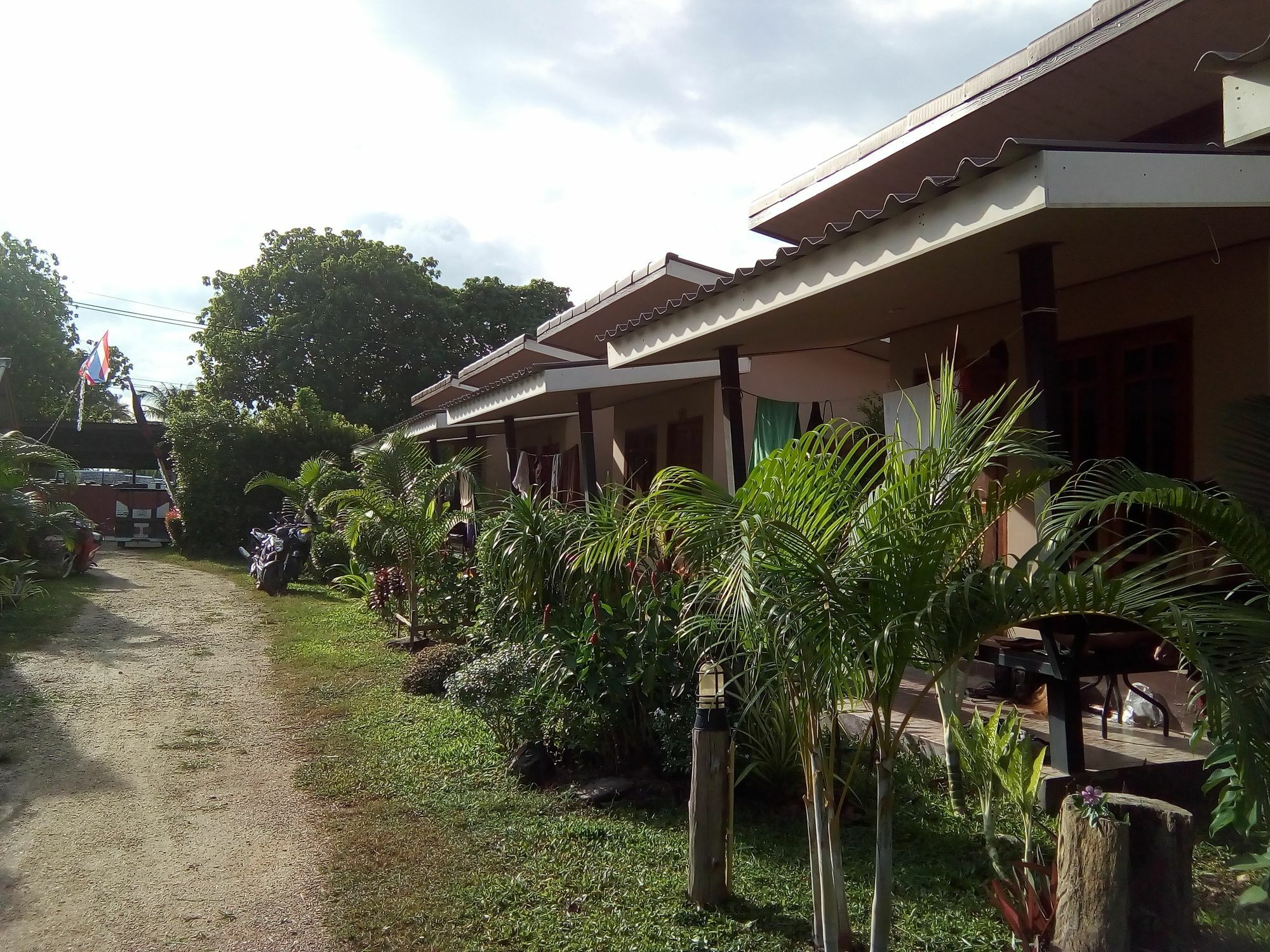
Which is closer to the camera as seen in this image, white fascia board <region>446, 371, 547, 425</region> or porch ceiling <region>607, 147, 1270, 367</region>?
porch ceiling <region>607, 147, 1270, 367</region>

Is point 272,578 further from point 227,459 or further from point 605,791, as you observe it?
point 605,791


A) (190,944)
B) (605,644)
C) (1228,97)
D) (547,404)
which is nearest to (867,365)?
(547,404)

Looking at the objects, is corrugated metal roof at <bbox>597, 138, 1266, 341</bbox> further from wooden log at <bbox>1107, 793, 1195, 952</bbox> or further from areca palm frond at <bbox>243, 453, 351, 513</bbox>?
areca palm frond at <bbox>243, 453, 351, 513</bbox>

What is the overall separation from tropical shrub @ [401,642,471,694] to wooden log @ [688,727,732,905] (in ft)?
13.8

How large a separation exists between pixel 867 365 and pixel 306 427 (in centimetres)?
1508

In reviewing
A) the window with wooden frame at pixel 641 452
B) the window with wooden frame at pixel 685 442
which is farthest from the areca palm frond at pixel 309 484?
the window with wooden frame at pixel 685 442

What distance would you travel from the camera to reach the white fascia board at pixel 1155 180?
155 inches

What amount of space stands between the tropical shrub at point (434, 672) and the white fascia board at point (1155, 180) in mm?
5663

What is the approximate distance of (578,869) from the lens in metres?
4.46

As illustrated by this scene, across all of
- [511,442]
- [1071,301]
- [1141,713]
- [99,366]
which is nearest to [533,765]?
[1141,713]

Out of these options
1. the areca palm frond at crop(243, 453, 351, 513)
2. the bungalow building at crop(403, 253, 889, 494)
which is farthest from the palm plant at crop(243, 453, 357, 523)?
the bungalow building at crop(403, 253, 889, 494)

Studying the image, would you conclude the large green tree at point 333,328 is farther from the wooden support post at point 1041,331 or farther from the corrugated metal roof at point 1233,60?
the corrugated metal roof at point 1233,60

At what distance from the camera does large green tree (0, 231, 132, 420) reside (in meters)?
32.1

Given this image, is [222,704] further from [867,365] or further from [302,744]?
[867,365]
